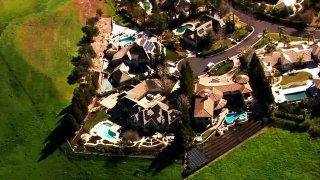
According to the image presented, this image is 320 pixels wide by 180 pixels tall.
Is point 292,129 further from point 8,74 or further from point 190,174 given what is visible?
point 8,74

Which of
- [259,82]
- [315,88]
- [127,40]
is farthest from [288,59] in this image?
[127,40]

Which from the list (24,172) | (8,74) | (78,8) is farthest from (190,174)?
(78,8)

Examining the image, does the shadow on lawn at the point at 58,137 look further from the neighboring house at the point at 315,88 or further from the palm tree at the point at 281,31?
the palm tree at the point at 281,31

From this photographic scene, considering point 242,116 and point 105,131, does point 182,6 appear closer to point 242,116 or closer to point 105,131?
point 242,116

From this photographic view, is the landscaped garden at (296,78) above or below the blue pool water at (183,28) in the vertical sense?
below

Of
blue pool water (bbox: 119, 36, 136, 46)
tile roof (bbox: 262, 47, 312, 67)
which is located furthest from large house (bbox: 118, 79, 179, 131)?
tile roof (bbox: 262, 47, 312, 67)

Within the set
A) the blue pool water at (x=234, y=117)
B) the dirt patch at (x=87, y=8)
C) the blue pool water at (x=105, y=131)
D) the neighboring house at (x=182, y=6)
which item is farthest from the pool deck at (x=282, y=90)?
the dirt patch at (x=87, y=8)
